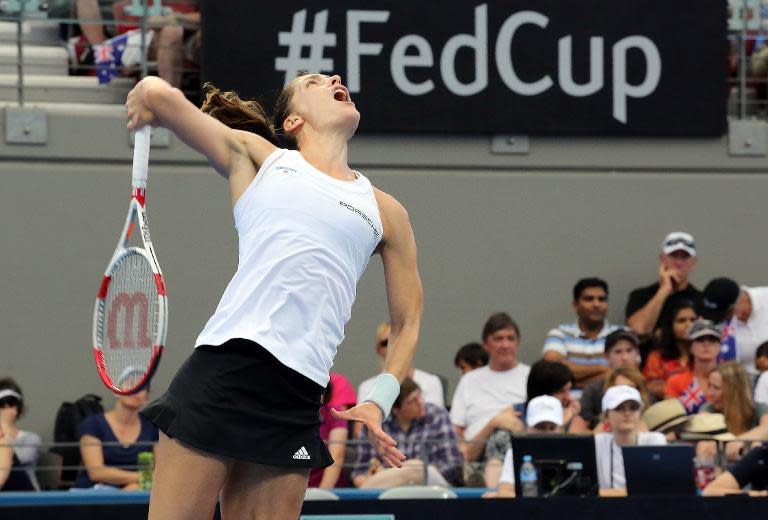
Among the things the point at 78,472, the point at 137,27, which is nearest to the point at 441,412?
the point at 78,472

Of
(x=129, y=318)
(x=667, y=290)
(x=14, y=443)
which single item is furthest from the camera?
(x=667, y=290)

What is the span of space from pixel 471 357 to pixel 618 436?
2.04 metres

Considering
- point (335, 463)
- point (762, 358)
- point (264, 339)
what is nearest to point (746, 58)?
point (762, 358)

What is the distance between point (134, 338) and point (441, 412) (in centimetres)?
435

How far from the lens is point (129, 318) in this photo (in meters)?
5.04

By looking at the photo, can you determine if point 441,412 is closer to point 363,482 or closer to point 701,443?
point 363,482

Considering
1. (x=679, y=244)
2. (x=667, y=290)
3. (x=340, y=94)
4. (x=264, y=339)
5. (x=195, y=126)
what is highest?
(x=340, y=94)

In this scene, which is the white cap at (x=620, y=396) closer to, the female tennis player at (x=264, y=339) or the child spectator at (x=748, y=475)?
the child spectator at (x=748, y=475)

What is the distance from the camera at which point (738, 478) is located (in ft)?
26.5

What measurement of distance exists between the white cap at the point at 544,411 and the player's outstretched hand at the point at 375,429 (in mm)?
4330

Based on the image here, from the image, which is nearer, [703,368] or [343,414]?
[343,414]

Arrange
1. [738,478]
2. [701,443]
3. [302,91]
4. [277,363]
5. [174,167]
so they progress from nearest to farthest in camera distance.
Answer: [277,363], [302,91], [738,478], [701,443], [174,167]

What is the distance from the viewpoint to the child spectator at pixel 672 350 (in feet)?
33.0

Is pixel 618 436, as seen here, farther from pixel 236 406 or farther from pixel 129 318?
pixel 236 406
